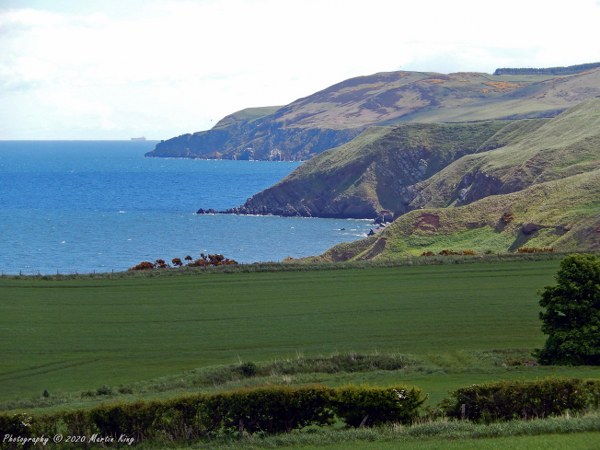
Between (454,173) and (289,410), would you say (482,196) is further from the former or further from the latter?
(289,410)

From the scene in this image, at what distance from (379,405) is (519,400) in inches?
137

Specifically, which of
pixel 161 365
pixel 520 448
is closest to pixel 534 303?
pixel 161 365

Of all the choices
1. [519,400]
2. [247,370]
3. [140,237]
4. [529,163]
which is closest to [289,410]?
[519,400]

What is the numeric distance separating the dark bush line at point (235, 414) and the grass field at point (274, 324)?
4524 mm

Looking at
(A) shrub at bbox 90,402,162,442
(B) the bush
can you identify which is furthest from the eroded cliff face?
(A) shrub at bbox 90,402,162,442

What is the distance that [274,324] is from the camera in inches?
1612

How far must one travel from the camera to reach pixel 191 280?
53094 millimetres

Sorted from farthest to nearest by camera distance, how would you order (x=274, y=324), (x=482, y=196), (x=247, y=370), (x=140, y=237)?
(x=140, y=237)
(x=482, y=196)
(x=274, y=324)
(x=247, y=370)

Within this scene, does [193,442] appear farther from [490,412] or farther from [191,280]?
[191,280]

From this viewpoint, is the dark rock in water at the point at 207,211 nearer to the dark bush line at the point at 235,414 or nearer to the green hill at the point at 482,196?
the green hill at the point at 482,196

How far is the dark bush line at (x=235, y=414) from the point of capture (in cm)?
2209

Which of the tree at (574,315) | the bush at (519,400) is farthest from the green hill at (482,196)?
the bush at (519,400)

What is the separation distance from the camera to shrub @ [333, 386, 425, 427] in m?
22.3

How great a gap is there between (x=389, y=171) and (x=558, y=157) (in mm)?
65564
